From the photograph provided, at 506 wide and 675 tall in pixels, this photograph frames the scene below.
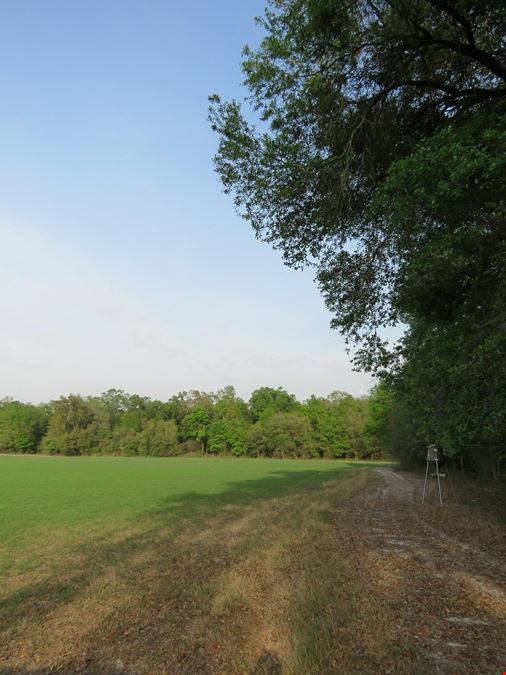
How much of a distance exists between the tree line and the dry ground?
294 ft

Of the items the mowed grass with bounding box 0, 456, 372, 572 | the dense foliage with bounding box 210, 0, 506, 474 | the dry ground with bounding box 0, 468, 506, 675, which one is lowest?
the mowed grass with bounding box 0, 456, 372, 572

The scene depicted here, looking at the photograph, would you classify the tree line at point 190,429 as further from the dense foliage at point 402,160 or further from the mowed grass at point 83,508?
the dense foliage at point 402,160

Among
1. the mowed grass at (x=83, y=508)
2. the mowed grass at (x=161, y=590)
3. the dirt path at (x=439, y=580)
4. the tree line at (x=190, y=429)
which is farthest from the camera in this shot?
the tree line at (x=190, y=429)

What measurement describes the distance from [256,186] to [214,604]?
27.4 ft

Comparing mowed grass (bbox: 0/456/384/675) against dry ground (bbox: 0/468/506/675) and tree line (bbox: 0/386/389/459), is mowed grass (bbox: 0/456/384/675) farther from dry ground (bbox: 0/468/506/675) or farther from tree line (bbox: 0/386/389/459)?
tree line (bbox: 0/386/389/459)

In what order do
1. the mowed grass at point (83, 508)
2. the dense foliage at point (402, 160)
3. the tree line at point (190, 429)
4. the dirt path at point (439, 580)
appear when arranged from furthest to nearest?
1. the tree line at point (190, 429)
2. the mowed grass at point (83, 508)
3. the dense foliage at point (402, 160)
4. the dirt path at point (439, 580)

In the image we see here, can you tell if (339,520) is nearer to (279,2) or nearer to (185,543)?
(185,543)

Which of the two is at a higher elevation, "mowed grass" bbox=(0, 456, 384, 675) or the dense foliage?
the dense foliage

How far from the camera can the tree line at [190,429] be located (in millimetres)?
104062

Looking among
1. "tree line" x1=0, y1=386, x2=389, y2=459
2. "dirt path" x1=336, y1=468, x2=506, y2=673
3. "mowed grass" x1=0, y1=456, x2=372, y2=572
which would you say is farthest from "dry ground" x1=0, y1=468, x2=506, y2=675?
"tree line" x1=0, y1=386, x2=389, y2=459

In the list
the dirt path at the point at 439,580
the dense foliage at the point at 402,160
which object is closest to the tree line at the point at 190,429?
the dirt path at the point at 439,580

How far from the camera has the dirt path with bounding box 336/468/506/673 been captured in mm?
Answer: 4879

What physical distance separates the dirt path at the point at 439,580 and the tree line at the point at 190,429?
86016 mm

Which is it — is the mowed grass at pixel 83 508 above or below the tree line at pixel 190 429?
below
